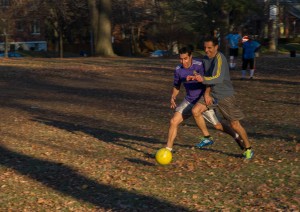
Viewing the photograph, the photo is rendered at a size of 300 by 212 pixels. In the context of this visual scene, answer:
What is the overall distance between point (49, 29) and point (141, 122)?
5781cm

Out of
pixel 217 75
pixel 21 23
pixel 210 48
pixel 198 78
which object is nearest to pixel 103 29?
pixel 21 23

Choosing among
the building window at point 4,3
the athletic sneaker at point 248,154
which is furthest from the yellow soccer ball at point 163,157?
the building window at point 4,3

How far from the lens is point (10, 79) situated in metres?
24.7

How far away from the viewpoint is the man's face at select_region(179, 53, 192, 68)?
8742 mm

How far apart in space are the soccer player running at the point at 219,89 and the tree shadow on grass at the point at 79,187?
83.0 inches

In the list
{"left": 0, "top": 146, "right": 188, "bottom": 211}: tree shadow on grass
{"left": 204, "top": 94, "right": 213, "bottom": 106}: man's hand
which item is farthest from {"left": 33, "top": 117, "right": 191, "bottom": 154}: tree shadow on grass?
{"left": 0, "top": 146, "right": 188, "bottom": 211}: tree shadow on grass

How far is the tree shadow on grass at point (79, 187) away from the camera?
6.80m

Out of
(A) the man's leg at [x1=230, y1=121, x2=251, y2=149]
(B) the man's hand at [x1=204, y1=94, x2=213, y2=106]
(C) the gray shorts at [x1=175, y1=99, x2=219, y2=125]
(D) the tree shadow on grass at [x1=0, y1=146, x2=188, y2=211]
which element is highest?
(B) the man's hand at [x1=204, y1=94, x2=213, y2=106]

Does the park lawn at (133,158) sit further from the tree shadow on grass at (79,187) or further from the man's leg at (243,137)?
the man's leg at (243,137)

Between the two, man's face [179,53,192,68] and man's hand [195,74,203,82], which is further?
man's face [179,53,192,68]

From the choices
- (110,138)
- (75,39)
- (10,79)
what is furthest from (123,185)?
(75,39)

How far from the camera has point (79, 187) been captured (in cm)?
763

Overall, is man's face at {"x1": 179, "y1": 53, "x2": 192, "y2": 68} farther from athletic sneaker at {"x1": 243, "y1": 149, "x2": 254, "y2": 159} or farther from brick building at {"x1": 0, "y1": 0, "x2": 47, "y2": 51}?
brick building at {"x1": 0, "y1": 0, "x2": 47, "y2": 51}

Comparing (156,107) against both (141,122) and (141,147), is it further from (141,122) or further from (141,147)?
(141,147)
